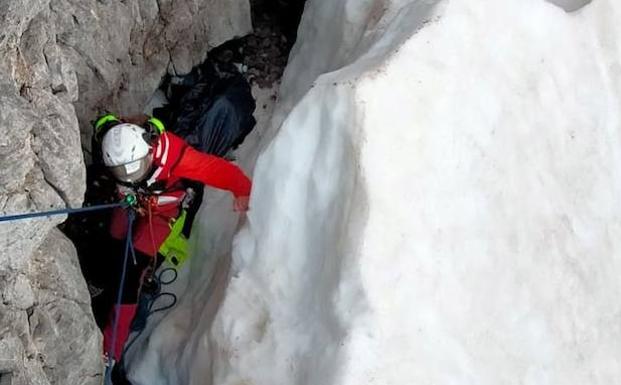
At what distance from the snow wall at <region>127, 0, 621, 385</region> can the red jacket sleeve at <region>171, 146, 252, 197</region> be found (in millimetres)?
533

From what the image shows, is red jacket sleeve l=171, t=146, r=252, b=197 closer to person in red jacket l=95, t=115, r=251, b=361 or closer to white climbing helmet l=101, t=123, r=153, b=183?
person in red jacket l=95, t=115, r=251, b=361

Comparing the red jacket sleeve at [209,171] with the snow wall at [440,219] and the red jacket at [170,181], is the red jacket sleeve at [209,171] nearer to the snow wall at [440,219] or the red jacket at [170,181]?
the red jacket at [170,181]

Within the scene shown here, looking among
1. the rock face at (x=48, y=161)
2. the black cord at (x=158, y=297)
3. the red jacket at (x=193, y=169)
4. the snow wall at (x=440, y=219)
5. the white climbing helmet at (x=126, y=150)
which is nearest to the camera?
the rock face at (x=48, y=161)

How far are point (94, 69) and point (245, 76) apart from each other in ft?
5.67

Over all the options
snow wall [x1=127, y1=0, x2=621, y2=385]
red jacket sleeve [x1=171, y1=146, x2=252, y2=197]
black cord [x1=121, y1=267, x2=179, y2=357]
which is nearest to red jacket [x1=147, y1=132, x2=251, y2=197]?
red jacket sleeve [x1=171, y1=146, x2=252, y2=197]

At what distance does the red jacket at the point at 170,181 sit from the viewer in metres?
5.09

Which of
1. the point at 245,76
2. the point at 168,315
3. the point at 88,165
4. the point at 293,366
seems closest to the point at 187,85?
the point at 245,76

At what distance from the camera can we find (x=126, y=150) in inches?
191

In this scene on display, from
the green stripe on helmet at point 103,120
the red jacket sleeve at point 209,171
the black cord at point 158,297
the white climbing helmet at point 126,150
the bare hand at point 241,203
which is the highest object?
the green stripe on helmet at point 103,120

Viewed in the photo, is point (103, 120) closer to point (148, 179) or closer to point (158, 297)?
point (148, 179)

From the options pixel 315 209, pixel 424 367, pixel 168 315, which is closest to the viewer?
pixel 424 367

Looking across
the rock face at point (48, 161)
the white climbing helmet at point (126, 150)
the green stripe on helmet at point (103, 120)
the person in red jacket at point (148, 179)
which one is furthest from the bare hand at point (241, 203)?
the rock face at point (48, 161)

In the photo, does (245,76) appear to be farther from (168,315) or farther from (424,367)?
(424,367)

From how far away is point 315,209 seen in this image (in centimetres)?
444
